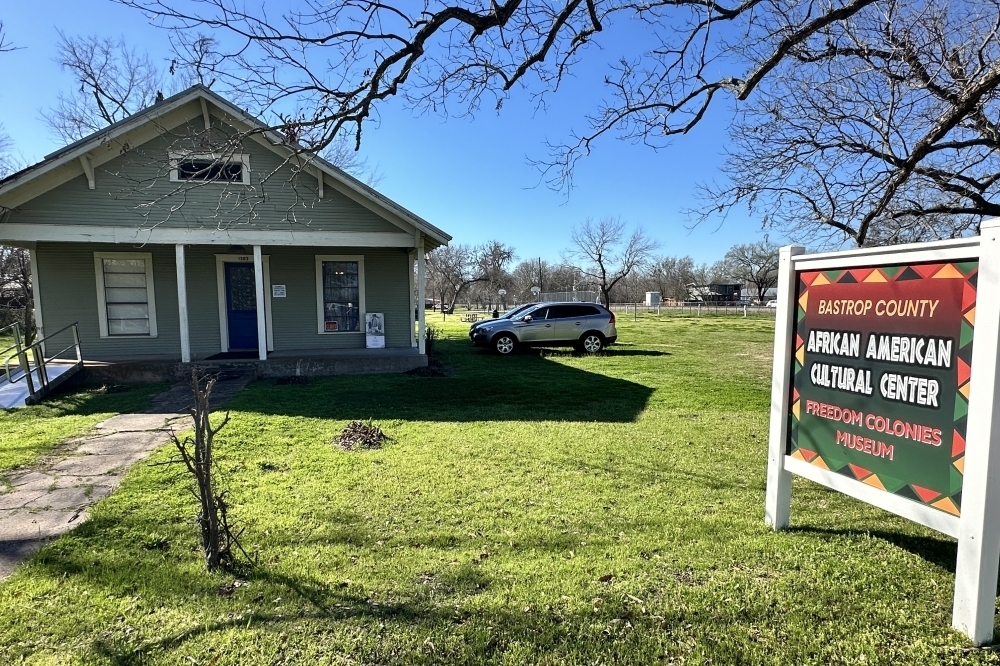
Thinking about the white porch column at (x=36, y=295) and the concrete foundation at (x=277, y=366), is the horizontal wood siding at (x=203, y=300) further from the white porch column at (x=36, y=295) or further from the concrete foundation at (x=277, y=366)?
the white porch column at (x=36, y=295)

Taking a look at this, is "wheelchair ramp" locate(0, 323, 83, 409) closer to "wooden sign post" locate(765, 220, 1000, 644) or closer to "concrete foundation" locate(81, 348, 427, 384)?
"concrete foundation" locate(81, 348, 427, 384)

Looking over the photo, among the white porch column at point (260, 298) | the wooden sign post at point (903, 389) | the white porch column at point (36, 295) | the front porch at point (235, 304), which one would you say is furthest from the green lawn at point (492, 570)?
the white porch column at point (36, 295)

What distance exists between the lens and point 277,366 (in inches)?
423

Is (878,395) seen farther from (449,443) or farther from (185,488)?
(185,488)

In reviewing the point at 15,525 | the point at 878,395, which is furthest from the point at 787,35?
the point at 15,525

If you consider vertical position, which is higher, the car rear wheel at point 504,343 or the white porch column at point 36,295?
the white porch column at point 36,295

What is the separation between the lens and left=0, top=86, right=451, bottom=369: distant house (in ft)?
32.7

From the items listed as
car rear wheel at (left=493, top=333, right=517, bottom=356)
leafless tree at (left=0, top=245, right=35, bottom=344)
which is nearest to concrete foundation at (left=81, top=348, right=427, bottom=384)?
car rear wheel at (left=493, top=333, right=517, bottom=356)

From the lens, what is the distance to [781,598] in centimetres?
275

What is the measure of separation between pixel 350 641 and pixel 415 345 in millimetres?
11389

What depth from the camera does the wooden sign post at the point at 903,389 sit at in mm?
2383

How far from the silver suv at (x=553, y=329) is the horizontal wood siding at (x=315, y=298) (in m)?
3.32

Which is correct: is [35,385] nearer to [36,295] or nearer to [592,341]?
[36,295]

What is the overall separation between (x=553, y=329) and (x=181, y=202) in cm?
1005
